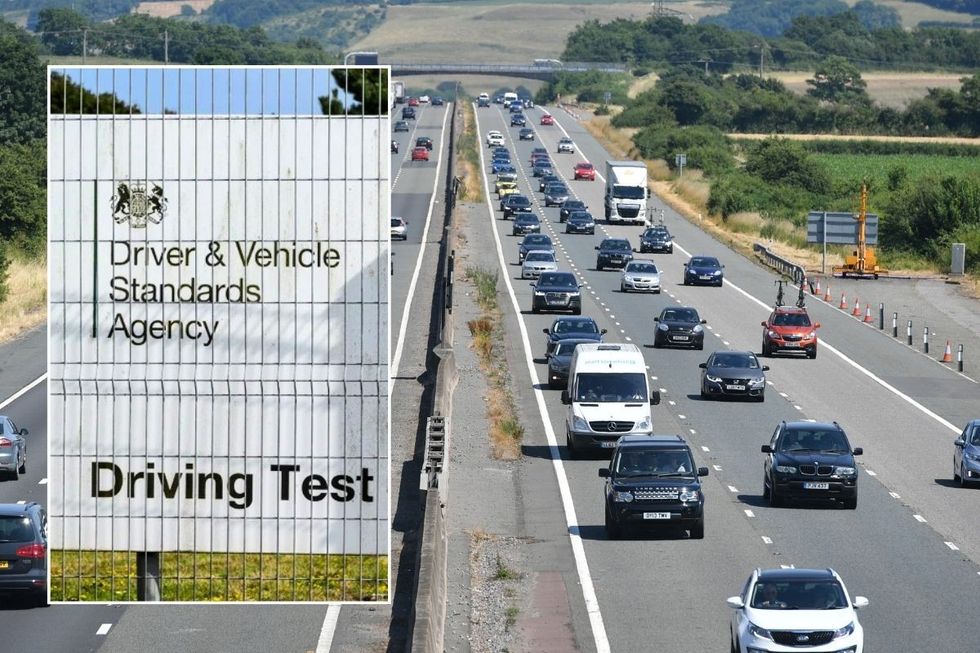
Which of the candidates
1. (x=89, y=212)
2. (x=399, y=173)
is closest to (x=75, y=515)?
(x=89, y=212)

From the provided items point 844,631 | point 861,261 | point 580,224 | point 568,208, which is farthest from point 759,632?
point 568,208

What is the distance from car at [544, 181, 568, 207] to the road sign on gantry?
99443 mm

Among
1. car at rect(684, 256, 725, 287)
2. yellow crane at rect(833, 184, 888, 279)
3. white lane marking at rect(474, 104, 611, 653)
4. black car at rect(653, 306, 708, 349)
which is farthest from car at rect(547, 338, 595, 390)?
yellow crane at rect(833, 184, 888, 279)

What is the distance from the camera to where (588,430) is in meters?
42.0

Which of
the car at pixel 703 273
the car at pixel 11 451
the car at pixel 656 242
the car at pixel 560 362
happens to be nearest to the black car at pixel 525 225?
the car at pixel 656 242

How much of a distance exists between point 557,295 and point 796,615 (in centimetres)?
4483

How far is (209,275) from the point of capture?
705 inches

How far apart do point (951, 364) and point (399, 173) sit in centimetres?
7806

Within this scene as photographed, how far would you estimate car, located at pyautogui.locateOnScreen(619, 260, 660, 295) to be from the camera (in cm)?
7638

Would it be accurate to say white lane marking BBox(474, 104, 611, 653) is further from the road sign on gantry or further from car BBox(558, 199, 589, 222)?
car BBox(558, 199, 589, 222)

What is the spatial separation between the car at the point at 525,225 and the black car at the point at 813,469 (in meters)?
62.9

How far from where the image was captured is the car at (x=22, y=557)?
2866 centimetres

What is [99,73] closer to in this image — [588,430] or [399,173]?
[588,430]

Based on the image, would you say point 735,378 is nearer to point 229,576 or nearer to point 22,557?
point 22,557
